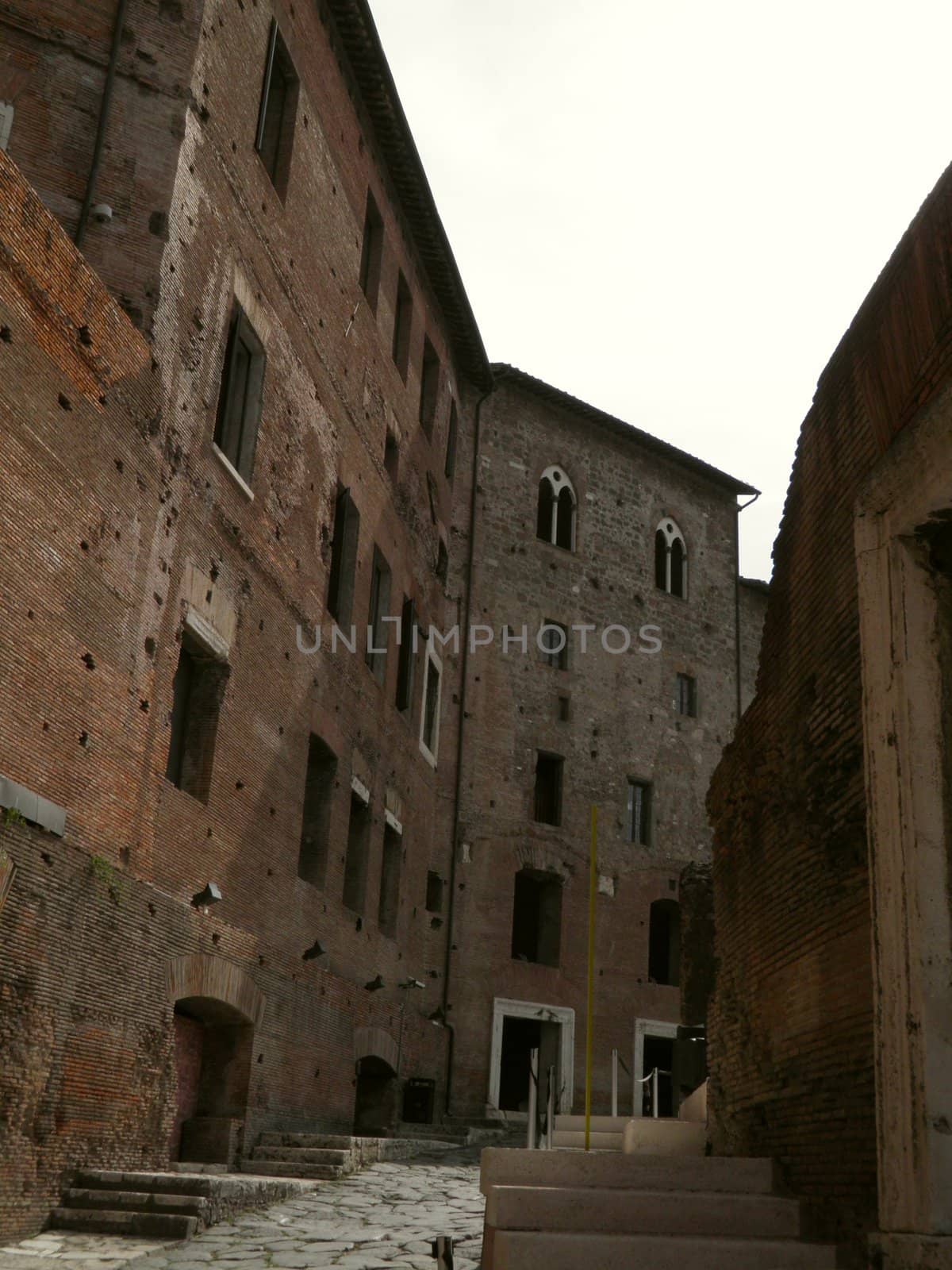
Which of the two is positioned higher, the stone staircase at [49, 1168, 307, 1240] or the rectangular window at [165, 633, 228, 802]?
the rectangular window at [165, 633, 228, 802]

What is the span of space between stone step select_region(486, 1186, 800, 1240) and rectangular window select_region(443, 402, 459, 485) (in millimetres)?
16329

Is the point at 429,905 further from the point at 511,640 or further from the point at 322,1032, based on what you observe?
the point at 322,1032

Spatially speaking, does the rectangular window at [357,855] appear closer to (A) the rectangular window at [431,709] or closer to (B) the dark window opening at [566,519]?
(A) the rectangular window at [431,709]

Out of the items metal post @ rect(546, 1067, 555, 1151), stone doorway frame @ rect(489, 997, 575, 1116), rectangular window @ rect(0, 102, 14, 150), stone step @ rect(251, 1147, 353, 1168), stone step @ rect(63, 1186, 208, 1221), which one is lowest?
stone step @ rect(63, 1186, 208, 1221)

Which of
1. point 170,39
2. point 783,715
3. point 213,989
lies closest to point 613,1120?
point 213,989

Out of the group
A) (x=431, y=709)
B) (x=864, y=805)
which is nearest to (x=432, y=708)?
(x=431, y=709)

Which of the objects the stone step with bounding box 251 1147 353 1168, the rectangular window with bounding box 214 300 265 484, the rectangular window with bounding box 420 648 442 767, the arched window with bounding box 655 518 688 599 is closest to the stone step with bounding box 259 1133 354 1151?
the stone step with bounding box 251 1147 353 1168

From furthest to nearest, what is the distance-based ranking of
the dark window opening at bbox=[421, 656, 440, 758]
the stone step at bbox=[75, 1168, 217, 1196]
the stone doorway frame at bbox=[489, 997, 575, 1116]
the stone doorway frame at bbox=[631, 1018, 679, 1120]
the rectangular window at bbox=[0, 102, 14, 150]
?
the stone doorway frame at bbox=[631, 1018, 679, 1120]
the stone doorway frame at bbox=[489, 997, 575, 1116]
the dark window opening at bbox=[421, 656, 440, 758]
the rectangular window at bbox=[0, 102, 14, 150]
the stone step at bbox=[75, 1168, 217, 1196]

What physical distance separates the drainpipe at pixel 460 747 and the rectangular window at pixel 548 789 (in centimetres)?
173

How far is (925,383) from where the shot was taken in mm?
5793

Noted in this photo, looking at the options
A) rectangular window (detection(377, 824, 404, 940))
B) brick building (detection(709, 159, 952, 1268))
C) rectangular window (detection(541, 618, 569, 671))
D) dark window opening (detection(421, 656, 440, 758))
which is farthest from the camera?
rectangular window (detection(541, 618, 569, 671))

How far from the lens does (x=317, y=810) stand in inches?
582

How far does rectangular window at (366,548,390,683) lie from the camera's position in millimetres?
17203

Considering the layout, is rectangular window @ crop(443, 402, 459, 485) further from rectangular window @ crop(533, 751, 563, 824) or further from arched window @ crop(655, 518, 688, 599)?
arched window @ crop(655, 518, 688, 599)
